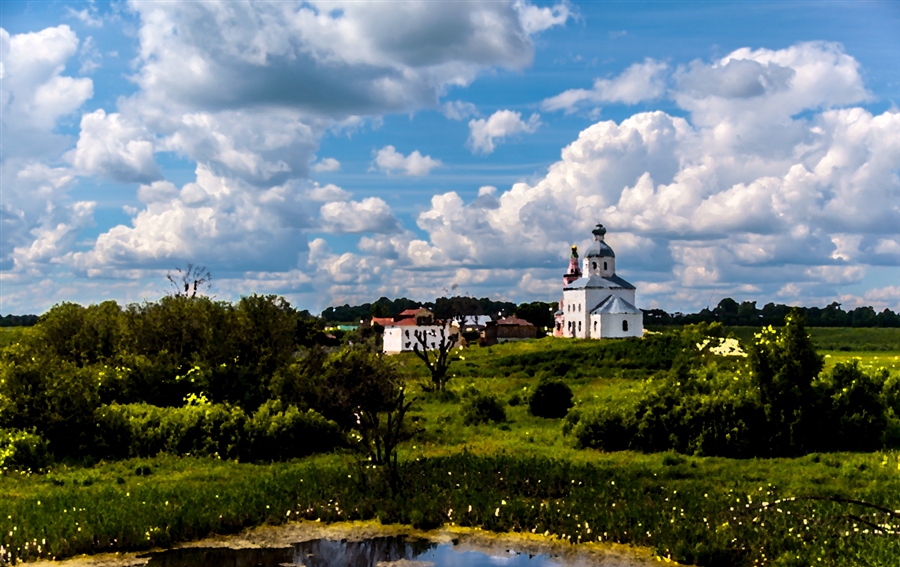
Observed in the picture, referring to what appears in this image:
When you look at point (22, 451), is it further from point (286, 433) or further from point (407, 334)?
point (407, 334)

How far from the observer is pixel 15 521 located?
1297cm

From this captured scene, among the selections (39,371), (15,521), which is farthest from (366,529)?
(39,371)

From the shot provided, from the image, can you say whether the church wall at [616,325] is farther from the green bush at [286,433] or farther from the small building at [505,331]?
the green bush at [286,433]

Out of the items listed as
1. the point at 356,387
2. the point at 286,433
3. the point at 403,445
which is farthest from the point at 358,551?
the point at 356,387

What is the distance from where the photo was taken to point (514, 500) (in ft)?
47.4

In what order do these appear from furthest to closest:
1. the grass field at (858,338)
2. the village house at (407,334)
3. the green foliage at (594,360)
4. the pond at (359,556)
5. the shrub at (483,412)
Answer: the village house at (407,334) < the grass field at (858,338) < the green foliage at (594,360) < the shrub at (483,412) < the pond at (359,556)

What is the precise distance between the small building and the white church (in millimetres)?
8409

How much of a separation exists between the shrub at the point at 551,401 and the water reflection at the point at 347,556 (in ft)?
54.3

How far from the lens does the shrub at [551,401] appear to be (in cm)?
2892

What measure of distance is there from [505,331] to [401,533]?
88.1 m

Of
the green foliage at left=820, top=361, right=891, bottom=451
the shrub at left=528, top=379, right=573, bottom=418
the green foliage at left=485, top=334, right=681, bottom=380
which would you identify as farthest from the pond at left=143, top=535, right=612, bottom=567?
the green foliage at left=485, top=334, right=681, bottom=380

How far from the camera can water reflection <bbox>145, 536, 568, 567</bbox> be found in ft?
38.6

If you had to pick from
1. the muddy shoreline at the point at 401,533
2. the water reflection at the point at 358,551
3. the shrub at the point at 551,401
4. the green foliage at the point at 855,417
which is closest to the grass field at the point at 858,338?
the shrub at the point at 551,401

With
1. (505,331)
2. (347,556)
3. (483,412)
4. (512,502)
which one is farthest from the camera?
(505,331)
